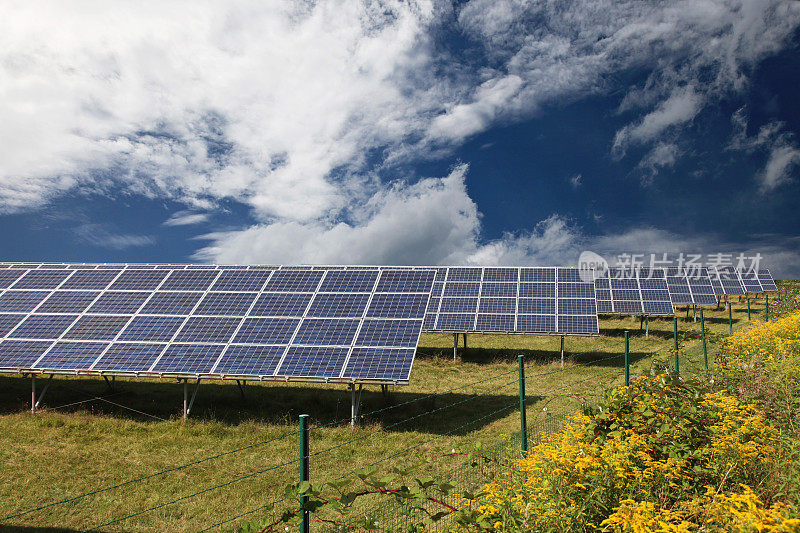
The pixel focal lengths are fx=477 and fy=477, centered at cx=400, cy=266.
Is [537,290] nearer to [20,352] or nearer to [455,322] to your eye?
[455,322]

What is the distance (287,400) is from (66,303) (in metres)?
9.42

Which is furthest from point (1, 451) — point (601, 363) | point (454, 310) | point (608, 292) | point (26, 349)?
point (608, 292)

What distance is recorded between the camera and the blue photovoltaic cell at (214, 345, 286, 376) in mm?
13094

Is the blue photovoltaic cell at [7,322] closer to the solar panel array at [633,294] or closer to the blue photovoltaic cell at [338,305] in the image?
the blue photovoltaic cell at [338,305]

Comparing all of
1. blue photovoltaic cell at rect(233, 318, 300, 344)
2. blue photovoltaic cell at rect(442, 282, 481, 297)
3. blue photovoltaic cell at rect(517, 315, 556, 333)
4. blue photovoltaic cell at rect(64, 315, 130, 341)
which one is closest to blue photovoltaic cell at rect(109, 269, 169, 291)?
blue photovoltaic cell at rect(64, 315, 130, 341)

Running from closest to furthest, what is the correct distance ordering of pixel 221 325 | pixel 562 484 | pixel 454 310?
pixel 562 484 → pixel 221 325 → pixel 454 310

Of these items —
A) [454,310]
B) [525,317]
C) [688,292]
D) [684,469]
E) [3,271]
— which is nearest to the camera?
[684,469]

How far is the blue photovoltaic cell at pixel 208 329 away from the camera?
48.3ft

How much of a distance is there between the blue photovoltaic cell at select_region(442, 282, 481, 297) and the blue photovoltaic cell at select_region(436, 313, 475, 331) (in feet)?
7.99

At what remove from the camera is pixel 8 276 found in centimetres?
2027

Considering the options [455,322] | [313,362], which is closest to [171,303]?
[313,362]

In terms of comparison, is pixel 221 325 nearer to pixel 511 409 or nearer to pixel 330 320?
pixel 330 320

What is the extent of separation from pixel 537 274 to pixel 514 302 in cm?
334

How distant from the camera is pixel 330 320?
1498 cm
